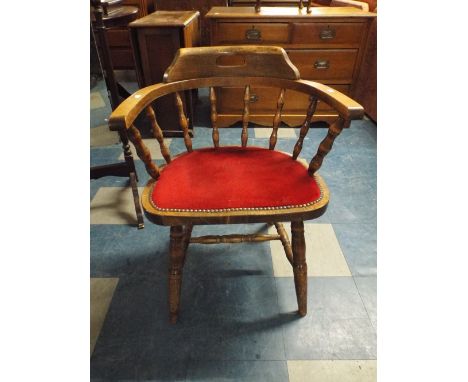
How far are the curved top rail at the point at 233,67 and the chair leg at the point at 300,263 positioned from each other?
559 millimetres

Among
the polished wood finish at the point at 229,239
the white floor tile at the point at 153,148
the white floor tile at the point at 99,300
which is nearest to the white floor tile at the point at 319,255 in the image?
the polished wood finish at the point at 229,239

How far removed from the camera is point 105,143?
2.45m

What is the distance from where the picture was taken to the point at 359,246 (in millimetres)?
1535

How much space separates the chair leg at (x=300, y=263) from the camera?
1053mm

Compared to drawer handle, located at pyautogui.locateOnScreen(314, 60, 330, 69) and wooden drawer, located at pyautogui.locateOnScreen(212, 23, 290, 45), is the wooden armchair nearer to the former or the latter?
wooden drawer, located at pyautogui.locateOnScreen(212, 23, 290, 45)

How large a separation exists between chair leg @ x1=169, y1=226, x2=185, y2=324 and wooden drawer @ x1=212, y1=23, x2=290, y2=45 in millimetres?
1746

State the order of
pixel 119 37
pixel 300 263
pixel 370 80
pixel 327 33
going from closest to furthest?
1. pixel 300 263
2. pixel 327 33
3. pixel 370 80
4. pixel 119 37

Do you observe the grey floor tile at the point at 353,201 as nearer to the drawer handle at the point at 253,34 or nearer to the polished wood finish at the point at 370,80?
the polished wood finish at the point at 370,80

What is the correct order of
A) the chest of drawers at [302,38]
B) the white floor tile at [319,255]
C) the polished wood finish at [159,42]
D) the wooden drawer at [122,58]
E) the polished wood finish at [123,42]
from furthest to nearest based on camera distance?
the wooden drawer at [122,58], the polished wood finish at [123,42], the chest of drawers at [302,38], the polished wood finish at [159,42], the white floor tile at [319,255]

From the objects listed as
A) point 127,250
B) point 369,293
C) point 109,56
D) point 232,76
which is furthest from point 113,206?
point 369,293

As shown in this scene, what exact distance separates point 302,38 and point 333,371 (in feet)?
7.12

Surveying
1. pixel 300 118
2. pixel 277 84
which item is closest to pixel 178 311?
pixel 277 84

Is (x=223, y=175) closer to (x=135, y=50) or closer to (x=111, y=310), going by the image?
(x=111, y=310)

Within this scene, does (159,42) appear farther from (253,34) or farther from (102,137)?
(102,137)
